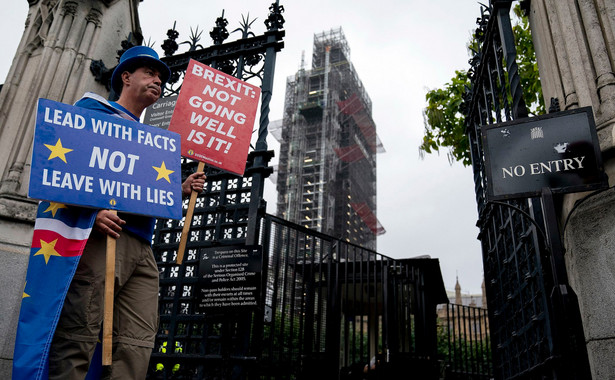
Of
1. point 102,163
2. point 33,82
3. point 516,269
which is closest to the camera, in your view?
point 102,163

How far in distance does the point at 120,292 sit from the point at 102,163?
909mm

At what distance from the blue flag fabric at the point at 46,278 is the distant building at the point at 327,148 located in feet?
209

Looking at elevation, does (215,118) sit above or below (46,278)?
above

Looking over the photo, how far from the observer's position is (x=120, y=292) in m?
3.16

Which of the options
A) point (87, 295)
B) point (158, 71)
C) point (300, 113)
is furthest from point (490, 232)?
point (300, 113)

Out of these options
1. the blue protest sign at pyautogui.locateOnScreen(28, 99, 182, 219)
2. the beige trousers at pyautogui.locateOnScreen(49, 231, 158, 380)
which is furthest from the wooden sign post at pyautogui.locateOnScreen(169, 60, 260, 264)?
the beige trousers at pyautogui.locateOnScreen(49, 231, 158, 380)

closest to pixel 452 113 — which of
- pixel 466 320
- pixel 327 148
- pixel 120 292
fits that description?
pixel 120 292

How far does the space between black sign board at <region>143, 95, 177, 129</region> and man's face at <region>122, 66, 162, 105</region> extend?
136 inches

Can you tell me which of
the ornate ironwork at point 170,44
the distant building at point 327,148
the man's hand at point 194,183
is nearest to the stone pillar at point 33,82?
the ornate ironwork at point 170,44

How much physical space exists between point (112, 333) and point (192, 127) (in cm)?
298

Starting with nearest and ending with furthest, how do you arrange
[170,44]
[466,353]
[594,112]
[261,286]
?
[594,112], [261,286], [170,44], [466,353]

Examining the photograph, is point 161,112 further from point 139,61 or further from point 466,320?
point 466,320

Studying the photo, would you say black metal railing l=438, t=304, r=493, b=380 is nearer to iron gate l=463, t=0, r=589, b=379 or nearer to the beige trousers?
iron gate l=463, t=0, r=589, b=379

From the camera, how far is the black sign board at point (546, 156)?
12.2ft
